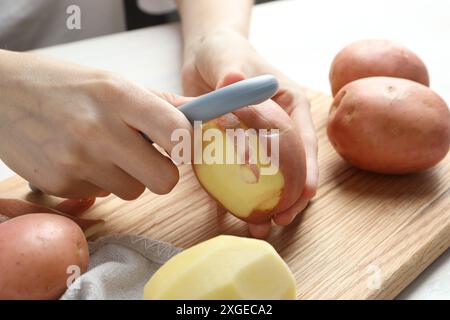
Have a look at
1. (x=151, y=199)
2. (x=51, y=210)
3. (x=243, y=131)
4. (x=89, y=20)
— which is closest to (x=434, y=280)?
(x=243, y=131)

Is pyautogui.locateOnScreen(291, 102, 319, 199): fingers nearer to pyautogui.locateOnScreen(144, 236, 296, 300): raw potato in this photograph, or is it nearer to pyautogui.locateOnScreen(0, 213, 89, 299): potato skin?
pyautogui.locateOnScreen(144, 236, 296, 300): raw potato

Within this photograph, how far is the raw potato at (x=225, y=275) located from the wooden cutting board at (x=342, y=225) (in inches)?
4.9

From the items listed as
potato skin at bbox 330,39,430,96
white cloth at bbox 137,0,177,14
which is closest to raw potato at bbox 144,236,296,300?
potato skin at bbox 330,39,430,96

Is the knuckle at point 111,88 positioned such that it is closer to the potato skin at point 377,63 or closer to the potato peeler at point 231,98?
the potato peeler at point 231,98

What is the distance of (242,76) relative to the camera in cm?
103

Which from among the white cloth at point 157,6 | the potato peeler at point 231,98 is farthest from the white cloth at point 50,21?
the potato peeler at point 231,98

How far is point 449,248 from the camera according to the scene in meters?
1.01

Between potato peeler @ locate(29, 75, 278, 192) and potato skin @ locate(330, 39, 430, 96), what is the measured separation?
46 centimetres

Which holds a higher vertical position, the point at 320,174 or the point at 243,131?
the point at 243,131

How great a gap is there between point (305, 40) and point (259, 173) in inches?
35.8
